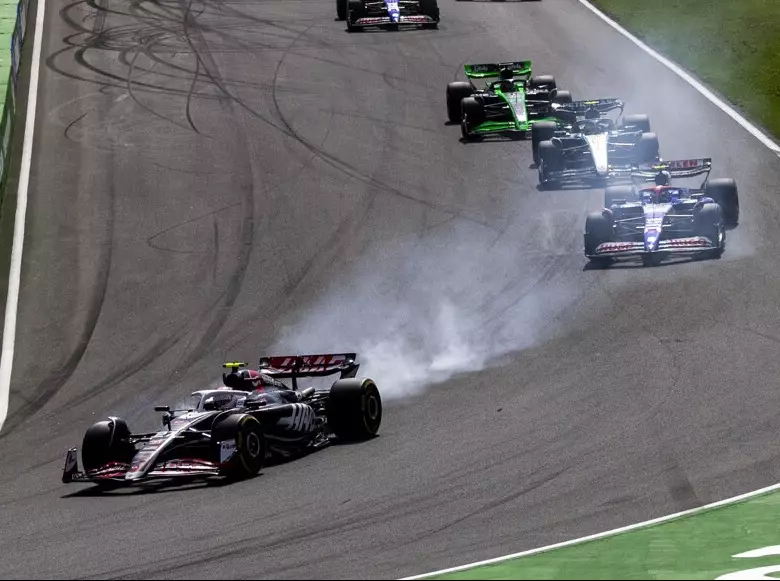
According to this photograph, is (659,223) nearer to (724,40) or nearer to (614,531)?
(614,531)

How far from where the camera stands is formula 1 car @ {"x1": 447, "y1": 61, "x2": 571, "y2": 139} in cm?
2969

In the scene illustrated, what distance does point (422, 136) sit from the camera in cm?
3031

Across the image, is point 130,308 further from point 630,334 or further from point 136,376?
point 630,334

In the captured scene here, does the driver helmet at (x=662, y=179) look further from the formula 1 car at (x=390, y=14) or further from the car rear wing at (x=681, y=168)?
the formula 1 car at (x=390, y=14)

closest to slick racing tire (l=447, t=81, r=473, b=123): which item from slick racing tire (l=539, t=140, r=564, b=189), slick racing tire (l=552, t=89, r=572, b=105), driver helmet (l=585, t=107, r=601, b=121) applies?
slick racing tire (l=552, t=89, r=572, b=105)

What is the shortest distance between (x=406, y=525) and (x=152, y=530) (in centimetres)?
229

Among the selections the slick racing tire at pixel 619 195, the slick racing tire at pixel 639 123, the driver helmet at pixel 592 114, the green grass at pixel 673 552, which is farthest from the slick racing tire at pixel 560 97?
the green grass at pixel 673 552

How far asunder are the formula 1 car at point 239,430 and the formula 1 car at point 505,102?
13.7m

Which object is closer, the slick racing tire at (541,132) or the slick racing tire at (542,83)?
the slick racing tire at (541,132)

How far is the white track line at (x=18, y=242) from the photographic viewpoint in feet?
67.6

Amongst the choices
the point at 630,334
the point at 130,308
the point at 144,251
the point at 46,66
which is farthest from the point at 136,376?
the point at 46,66

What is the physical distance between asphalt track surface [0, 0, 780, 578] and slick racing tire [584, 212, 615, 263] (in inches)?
20.2

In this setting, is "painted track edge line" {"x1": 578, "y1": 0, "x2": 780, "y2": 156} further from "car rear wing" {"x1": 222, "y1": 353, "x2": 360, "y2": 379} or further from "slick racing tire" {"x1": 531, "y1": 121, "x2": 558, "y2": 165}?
"car rear wing" {"x1": 222, "y1": 353, "x2": 360, "y2": 379}

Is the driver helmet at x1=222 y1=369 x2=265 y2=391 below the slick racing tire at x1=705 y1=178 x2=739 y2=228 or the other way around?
the other way around
